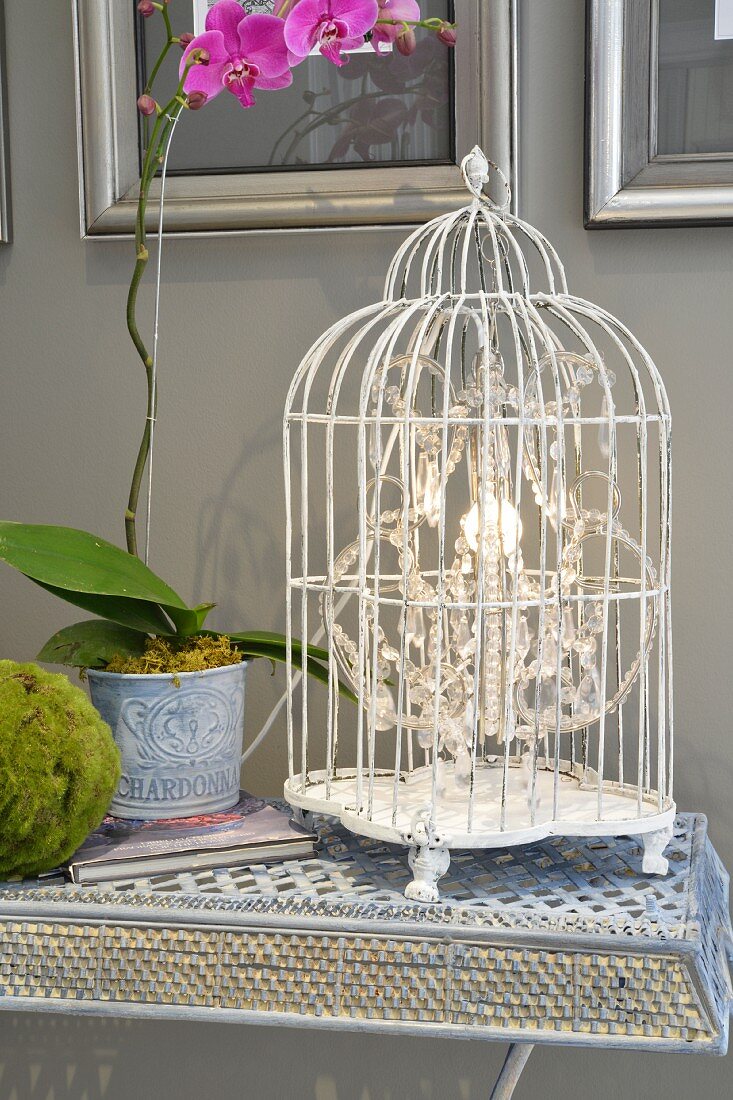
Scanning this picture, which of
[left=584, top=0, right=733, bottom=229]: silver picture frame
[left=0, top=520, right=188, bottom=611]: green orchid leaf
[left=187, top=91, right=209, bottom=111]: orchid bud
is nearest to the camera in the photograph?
[left=0, top=520, right=188, bottom=611]: green orchid leaf

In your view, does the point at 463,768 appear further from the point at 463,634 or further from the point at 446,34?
the point at 446,34

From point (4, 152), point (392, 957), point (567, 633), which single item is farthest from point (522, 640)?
point (4, 152)

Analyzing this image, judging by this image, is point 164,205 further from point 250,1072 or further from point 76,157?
point 250,1072

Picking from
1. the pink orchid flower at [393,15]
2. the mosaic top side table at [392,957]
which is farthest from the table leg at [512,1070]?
the pink orchid flower at [393,15]

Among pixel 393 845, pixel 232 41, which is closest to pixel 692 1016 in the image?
pixel 393 845

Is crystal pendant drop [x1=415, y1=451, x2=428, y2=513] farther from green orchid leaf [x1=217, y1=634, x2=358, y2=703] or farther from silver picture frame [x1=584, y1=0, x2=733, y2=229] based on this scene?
silver picture frame [x1=584, y1=0, x2=733, y2=229]

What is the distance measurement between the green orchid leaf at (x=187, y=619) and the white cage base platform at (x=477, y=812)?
6.4 inches

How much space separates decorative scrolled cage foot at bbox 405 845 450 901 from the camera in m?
0.82

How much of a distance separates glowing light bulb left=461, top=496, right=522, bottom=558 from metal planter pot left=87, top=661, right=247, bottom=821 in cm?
24

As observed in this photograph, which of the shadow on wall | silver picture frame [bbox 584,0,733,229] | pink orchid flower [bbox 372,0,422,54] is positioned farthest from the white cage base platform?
pink orchid flower [bbox 372,0,422,54]

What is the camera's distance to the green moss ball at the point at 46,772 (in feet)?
2.68

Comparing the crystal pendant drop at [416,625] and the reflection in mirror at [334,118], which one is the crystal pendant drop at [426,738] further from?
the reflection in mirror at [334,118]

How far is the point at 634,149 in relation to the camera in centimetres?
108

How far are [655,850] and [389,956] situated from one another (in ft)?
0.78
